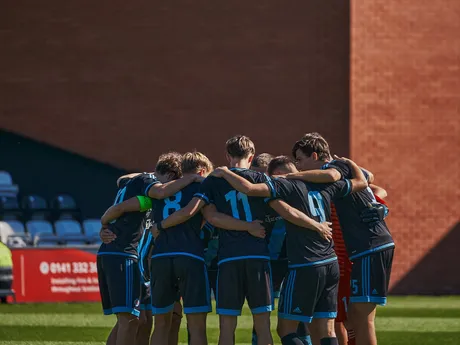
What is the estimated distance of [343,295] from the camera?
9.50 m

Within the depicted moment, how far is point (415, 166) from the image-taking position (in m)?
23.5

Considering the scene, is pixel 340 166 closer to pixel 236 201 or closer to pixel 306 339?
pixel 236 201

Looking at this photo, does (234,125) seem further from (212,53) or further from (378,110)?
(378,110)

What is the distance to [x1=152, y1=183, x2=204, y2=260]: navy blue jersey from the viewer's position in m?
8.69

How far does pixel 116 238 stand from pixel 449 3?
1610cm

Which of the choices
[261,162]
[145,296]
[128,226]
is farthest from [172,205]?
[261,162]

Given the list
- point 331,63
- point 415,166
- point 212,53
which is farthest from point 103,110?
point 415,166

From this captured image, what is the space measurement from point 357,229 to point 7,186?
51.1 feet

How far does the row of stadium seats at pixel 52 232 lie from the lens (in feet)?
71.4

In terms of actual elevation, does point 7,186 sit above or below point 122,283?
below

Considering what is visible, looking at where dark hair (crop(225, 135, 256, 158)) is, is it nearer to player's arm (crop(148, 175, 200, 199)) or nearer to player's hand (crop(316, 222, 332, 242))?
player's arm (crop(148, 175, 200, 199))

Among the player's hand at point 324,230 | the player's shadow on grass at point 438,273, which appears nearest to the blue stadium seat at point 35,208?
the player's shadow on grass at point 438,273

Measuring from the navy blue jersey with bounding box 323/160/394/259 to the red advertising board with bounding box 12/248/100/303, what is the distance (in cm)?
1015

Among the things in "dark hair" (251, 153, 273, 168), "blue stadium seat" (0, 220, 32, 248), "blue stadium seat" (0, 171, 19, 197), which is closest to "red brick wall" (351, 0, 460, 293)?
"blue stadium seat" (0, 220, 32, 248)
